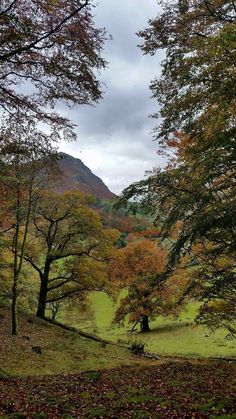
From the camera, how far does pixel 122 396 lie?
435 inches

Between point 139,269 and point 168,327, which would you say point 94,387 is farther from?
point 168,327

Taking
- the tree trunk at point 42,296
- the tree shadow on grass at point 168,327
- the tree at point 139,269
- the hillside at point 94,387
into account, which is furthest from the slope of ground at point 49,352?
the tree shadow on grass at point 168,327

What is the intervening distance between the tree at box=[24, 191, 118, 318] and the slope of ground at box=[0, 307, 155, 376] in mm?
3429

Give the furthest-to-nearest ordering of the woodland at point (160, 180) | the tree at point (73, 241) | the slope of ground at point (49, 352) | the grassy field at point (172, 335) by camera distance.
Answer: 1. the grassy field at point (172, 335)
2. the tree at point (73, 241)
3. the slope of ground at point (49, 352)
4. the woodland at point (160, 180)

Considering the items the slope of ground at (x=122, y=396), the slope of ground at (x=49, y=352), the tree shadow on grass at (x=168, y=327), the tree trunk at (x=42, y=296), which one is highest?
the tree trunk at (x=42, y=296)

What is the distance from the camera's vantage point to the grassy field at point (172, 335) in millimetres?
29328

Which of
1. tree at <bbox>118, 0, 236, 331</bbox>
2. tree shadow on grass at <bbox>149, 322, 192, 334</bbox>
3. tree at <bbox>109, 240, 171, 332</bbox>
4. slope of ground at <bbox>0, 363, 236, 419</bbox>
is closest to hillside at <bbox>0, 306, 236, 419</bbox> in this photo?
slope of ground at <bbox>0, 363, 236, 419</bbox>

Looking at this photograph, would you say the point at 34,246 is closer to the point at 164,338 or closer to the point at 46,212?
the point at 46,212

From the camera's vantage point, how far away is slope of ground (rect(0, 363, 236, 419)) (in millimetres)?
9031

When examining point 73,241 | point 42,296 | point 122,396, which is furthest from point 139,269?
point 122,396

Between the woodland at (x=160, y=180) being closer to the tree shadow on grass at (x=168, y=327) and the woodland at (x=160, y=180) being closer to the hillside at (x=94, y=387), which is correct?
the hillside at (x=94, y=387)

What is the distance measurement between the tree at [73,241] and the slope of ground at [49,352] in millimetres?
3429

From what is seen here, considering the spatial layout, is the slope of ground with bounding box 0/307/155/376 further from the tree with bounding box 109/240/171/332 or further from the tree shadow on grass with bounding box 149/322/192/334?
the tree shadow on grass with bounding box 149/322/192/334

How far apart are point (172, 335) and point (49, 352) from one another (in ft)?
63.1
